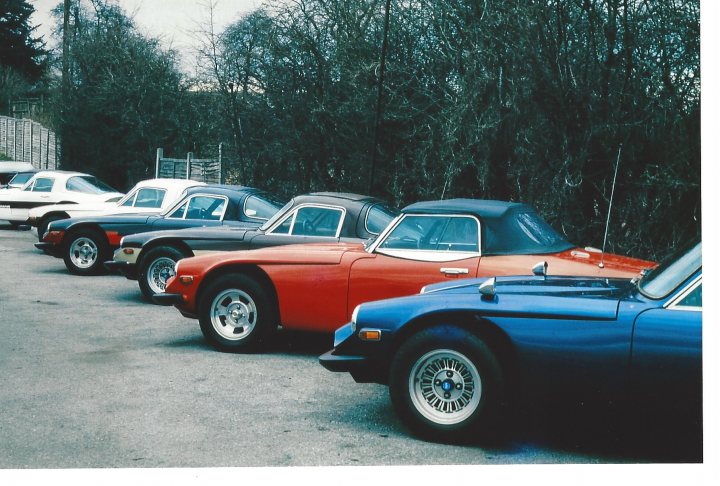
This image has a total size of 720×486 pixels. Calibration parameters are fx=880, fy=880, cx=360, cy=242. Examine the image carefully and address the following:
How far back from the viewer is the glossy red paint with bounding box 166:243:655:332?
5742 millimetres

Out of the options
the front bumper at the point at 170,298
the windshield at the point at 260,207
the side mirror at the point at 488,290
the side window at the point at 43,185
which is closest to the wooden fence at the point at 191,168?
the side window at the point at 43,185

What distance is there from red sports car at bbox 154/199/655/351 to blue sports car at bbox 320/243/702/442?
4.33 ft

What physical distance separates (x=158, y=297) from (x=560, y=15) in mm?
6209

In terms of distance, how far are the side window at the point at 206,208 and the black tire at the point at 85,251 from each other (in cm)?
171

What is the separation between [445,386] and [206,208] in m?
6.02

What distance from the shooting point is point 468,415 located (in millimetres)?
4121

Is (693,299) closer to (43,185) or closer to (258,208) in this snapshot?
(258,208)

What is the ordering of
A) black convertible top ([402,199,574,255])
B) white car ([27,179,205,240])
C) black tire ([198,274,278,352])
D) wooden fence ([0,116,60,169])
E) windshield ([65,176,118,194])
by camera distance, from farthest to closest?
1. wooden fence ([0,116,60,169])
2. windshield ([65,176,118,194])
3. white car ([27,179,205,240])
4. black tire ([198,274,278,352])
5. black convertible top ([402,199,574,255])

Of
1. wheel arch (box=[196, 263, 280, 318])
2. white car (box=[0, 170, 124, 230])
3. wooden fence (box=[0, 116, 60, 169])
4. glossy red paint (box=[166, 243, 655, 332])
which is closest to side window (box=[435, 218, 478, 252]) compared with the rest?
glossy red paint (box=[166, 243, 655, 332])

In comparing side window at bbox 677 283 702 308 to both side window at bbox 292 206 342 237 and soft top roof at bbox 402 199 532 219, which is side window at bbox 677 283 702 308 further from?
side window at bbox 292 206 342 237

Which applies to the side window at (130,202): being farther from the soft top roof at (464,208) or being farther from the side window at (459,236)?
the side window at (459,236)

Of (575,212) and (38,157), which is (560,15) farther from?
(38,157)

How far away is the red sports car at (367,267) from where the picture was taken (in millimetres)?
5805

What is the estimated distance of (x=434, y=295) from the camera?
14.1ft
